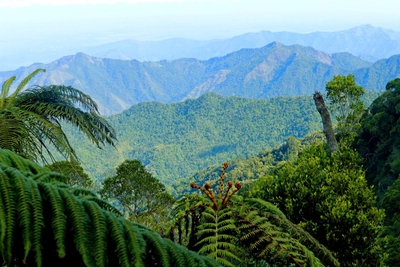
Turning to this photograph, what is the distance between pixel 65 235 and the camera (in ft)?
6.17

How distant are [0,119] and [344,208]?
5637 millimetres

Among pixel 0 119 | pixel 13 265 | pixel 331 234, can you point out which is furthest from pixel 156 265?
pixel 331 234

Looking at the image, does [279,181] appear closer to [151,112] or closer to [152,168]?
→ [152,168]

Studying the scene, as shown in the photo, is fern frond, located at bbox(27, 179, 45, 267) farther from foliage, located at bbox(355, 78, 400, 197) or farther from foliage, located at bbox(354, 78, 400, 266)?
foliage, located at bbox(355, 78, 400, 197)

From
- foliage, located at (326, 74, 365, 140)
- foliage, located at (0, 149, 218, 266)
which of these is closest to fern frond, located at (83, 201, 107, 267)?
foliage, located at (0, 149, 218, 266)

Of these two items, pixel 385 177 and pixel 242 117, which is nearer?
pixel 385 177

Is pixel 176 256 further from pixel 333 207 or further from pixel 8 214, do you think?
pixel 333 207

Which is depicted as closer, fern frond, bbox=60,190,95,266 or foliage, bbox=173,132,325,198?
fern frond, bbox=60,190,95,266

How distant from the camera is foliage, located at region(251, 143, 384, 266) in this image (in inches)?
288

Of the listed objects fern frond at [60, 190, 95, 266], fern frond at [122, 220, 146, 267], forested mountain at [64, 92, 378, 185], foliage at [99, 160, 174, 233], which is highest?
fern frond at [60, 190, 95, 266]

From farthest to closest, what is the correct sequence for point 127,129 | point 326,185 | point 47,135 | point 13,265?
point 127,129 < point 326,185 < point 47,135 < point 13,265

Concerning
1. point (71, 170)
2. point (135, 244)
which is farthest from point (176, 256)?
point (71, 170)

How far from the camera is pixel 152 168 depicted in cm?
Result: 14488

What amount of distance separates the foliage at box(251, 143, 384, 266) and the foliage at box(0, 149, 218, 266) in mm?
5828
